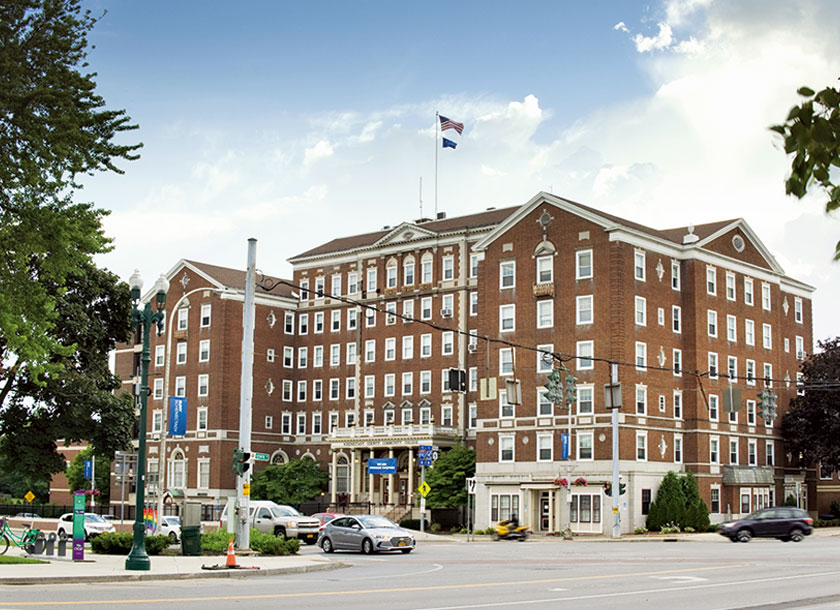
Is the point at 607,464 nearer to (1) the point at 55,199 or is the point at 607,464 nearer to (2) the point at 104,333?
(2) the point at 104,333

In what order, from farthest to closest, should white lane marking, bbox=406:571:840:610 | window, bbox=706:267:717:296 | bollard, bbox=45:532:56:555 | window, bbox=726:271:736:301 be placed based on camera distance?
window, bbox=726:271:736:301 < window, bbox=706:267:717:296 < bollard, bbox=45:532:56:555 < white lane marking, bbox=406:571:840:610

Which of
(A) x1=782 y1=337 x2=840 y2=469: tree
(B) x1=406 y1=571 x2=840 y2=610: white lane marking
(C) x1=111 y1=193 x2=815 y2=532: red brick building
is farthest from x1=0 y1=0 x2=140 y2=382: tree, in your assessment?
(A) x1=782 y1=337 x2=840 y2=469: tree

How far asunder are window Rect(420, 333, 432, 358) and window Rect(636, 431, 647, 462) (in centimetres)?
2092

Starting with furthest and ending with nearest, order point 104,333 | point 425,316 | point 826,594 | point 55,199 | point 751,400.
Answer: point 425,316, point 751,400, point 104,333, point 55,199, point 826,594

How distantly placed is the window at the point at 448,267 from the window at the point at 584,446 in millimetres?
19715

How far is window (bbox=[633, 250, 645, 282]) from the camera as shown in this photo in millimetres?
67438

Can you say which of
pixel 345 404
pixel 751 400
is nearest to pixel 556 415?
pixel 751 400

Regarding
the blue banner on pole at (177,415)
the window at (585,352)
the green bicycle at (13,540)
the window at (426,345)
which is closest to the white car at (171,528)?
Result: the blue banner on pole at (177,415)

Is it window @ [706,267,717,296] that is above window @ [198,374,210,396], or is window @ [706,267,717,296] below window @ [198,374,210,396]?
above

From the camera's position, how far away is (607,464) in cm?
6444

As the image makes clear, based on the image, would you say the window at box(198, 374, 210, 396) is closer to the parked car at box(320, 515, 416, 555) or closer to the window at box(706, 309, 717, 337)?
the window at box(706, 309, 717, 337)

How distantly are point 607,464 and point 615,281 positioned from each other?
443 inches

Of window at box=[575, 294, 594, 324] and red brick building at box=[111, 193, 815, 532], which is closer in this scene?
red brick building at box=[111, 193, 815, 532]

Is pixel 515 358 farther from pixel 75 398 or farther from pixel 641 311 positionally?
pixel 75 398
